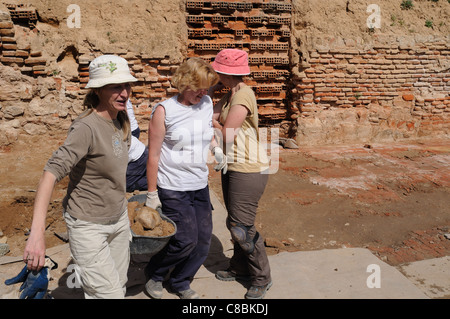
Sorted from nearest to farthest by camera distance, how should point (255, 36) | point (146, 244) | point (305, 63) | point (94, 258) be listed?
point (94, 258) < point (146, 244) < point (255, 36) < point (305, 63)

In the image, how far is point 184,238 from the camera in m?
2.98

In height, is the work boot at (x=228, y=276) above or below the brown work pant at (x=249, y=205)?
below

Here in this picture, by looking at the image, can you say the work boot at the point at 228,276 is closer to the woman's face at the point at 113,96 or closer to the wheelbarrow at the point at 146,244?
the wheelbarrow at the point at 146,244

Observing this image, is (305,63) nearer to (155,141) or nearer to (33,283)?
(155,141)

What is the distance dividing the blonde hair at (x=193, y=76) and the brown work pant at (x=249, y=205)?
2.44 ft

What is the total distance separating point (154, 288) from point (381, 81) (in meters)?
7.12

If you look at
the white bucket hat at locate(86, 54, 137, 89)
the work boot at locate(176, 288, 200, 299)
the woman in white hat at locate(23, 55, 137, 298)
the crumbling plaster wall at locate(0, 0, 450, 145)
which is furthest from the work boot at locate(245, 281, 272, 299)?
the crumbling plaster wall at locate(0, 0, 450, 145)

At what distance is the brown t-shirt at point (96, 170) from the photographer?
2248 millimetres

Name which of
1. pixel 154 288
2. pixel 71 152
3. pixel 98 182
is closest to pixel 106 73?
pixel 71 152

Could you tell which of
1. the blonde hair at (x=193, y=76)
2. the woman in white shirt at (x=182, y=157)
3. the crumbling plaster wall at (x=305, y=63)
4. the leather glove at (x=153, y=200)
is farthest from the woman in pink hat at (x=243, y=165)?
the crumbling plaster wall at (x=305, y=63)

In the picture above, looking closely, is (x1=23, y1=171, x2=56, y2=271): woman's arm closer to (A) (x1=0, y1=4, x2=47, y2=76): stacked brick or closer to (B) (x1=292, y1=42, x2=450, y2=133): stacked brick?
(A) (x1=0, y1=4, x2=47, y2=76): stacked brick

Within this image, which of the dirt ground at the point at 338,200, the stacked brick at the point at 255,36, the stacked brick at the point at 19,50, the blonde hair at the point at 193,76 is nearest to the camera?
the blonde hair at the point at 193,76

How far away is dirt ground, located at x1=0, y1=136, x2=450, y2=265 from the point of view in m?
4.38
